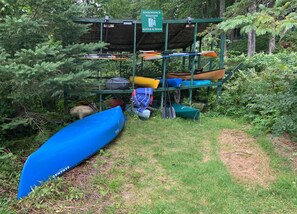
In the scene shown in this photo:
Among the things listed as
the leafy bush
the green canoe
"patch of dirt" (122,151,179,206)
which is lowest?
"patch of dirt" (122,151,179,206)

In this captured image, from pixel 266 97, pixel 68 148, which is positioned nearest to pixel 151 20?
pixel 266 97

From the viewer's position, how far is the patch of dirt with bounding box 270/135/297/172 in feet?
14.5

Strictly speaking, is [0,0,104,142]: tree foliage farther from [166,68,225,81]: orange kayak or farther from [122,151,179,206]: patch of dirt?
[166,68,225,81]: orange kayak

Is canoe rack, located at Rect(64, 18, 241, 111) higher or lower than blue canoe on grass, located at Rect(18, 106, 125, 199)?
higher

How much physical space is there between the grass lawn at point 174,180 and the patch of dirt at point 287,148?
0.12m

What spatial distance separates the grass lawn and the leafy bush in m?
0.63

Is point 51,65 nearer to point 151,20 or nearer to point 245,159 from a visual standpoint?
point 151,20

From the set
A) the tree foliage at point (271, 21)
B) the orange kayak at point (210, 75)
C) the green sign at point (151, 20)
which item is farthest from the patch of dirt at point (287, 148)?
the green sign at point (151, 20)

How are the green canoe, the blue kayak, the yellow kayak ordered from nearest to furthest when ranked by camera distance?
1. the green canoe
2. the yellow kayak
3. the blue kayak

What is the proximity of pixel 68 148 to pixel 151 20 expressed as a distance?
11.9 ft

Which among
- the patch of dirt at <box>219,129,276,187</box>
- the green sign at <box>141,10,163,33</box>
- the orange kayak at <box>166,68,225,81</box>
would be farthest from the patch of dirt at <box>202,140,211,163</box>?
the green sign at <box>141,10,163,33</box>

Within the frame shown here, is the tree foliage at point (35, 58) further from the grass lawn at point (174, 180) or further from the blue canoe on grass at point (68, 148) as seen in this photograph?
the grass lawn at point (174, 180)

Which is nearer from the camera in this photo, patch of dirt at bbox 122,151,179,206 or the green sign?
patch of dirt at bbox 122,151,179,206

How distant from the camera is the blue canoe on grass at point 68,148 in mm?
3504
